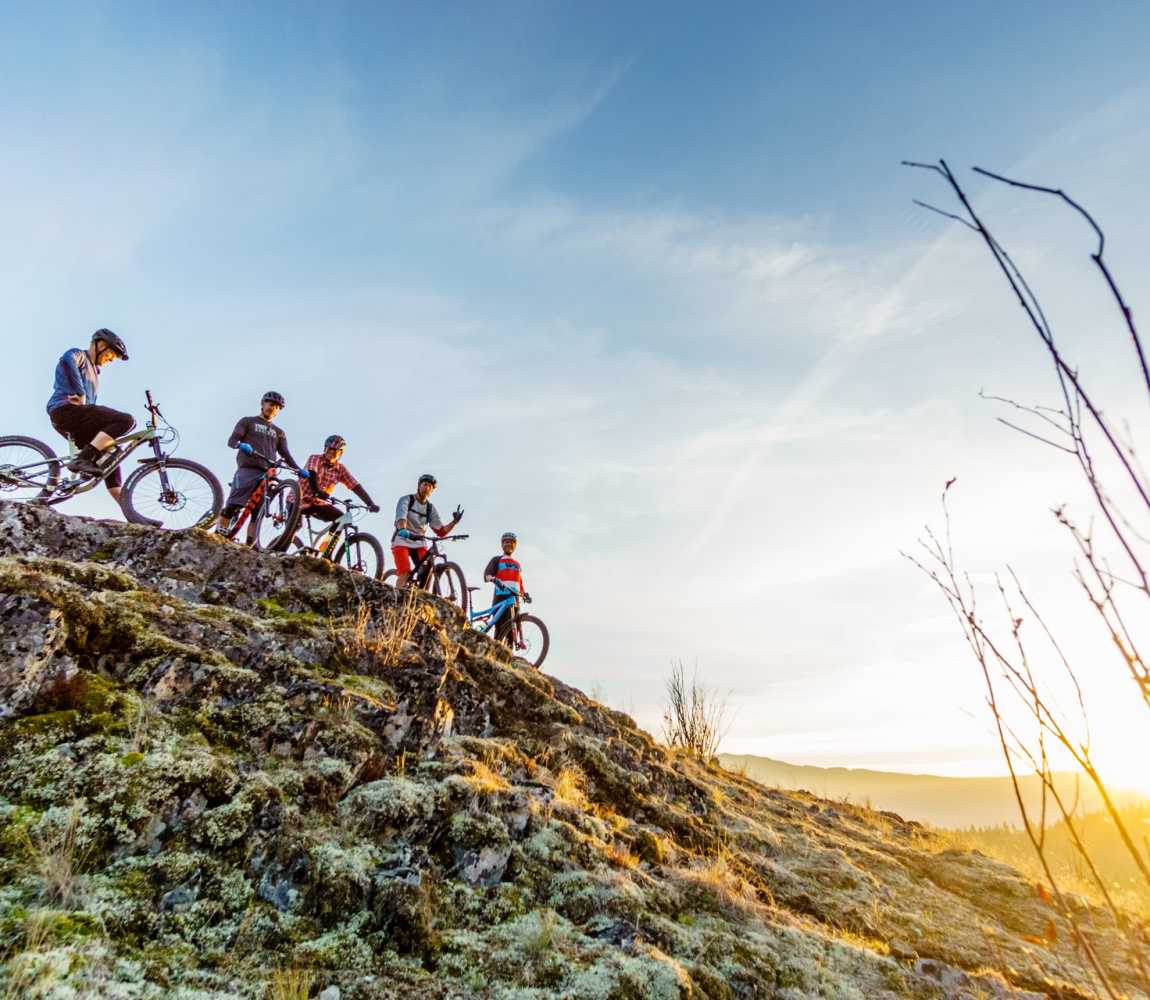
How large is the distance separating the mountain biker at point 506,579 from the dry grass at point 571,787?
6.37 meters

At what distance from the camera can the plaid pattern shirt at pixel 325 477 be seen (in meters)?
10.9

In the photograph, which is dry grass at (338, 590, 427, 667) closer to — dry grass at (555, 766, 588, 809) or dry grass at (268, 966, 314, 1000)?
dry grass at (555, 766, 588, 809)

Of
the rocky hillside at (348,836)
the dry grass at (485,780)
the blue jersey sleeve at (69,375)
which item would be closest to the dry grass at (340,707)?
the rocky hillside at (348,836)

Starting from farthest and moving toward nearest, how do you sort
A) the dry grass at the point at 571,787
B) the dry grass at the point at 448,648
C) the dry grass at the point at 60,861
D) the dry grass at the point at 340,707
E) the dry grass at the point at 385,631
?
the dry grass at the point at 448,648, the dry grass at the point at 385,631, the dry grass at the point at 571,787, the dry grass at the point at 340,707, the dry grass at the point at 60,861

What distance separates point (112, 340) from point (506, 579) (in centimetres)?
783

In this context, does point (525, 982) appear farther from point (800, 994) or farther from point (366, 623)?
point (366, 623)

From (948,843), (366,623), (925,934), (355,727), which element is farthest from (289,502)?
(948,843)

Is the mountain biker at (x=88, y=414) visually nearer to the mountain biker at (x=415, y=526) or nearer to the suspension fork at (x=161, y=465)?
the suspension fork at (x=161, y=465)

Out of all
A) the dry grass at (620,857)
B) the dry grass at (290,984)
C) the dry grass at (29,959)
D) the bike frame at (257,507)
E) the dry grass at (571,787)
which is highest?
the bike frame at (257,507)

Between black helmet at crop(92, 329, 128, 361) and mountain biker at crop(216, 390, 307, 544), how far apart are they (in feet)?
5.47

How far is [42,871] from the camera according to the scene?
3.67 metres

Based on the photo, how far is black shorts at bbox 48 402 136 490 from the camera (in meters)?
8.59

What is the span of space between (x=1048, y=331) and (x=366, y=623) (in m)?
7.61

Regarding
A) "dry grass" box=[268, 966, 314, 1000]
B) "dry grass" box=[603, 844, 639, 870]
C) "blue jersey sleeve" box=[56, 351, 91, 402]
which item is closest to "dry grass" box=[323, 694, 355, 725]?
"dry grass" box=[268, 966, 314, 1000]
